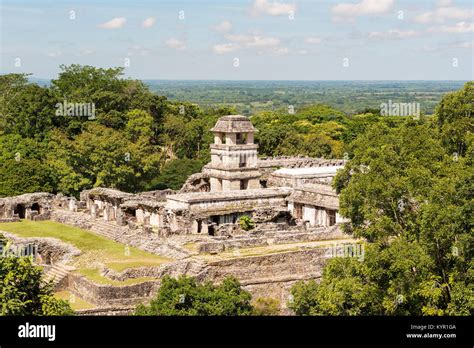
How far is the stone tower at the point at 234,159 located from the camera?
4397 centimetres

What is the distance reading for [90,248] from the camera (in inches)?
1380

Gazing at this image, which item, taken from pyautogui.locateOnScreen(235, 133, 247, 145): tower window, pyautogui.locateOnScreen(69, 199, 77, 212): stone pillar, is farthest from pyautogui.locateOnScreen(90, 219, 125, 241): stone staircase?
pyautogui.locateOnScreen(235, 133, 247, 145): tower window

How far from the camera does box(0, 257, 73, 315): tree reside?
74.3 feet

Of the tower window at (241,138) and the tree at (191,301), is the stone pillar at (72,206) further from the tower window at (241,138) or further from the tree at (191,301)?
the tree at (191,301)

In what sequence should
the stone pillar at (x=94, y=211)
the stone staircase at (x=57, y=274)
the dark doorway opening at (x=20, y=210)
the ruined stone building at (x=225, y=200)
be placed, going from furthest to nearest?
the dark doorway opening at (x=20, y=210) < the stone pillar at (x=94, y=211) < the ruined stone building at (x=225, y=200) < the stone staircase at (x=57, y=274)

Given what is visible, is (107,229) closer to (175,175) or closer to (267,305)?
(267,305)

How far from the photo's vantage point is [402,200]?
26766 mm

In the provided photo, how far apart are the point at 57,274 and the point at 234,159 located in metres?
15.0

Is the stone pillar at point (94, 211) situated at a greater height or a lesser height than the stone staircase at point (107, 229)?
greater

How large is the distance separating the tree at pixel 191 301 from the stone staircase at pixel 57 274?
25.6 ft

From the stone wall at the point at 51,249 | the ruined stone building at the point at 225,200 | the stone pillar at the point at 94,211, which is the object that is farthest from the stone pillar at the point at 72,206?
the stone wall at the point at 51,249
